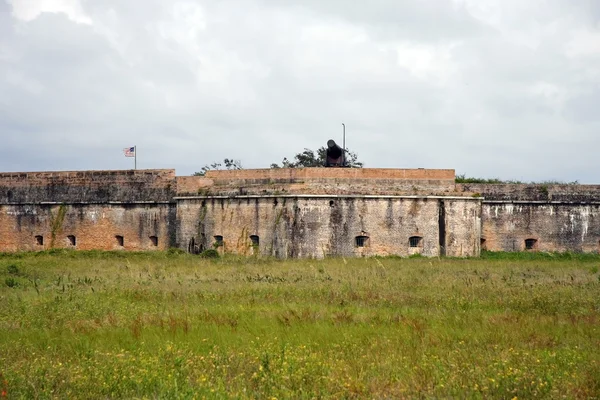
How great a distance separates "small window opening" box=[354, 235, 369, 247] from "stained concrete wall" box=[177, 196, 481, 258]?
6cm

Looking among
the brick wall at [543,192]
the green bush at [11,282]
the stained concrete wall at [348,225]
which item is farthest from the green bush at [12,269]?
the brick wall at [543,192]

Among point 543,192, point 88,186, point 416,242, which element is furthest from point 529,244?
point 88,186

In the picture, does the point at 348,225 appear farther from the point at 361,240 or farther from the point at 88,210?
the point at 88,210

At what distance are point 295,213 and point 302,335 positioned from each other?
465 inches

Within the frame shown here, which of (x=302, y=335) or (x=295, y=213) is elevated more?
(x=295, y=213)

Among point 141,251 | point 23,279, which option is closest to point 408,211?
point 141,251

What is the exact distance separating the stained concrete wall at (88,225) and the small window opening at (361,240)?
239 inches

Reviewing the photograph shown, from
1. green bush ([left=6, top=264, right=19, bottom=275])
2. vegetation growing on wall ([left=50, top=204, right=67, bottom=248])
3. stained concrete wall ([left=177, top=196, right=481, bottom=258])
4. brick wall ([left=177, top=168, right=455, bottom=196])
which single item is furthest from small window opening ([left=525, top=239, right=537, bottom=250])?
vegetation growing on wall ([left=50, top=204, right=67, bottom=248])

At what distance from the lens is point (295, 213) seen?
21.3 metres

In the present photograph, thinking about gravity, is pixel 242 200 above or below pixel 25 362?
above

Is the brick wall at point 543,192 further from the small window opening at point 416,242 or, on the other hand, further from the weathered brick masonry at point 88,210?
the weathered brick masonry at point 88,210

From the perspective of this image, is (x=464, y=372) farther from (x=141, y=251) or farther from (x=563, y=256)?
(x=141, y=251)

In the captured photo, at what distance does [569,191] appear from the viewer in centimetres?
2298

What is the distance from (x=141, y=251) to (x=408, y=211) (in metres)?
8.25
